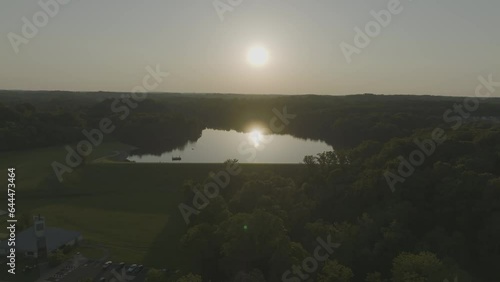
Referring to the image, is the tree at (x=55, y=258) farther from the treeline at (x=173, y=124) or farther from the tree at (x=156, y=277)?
the treeline at (x=173, y=124)

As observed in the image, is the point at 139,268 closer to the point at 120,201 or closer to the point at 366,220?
the point at 366,220

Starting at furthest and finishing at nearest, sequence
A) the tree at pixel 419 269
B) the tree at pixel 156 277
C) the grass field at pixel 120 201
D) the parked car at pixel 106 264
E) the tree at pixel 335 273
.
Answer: the grass field at pixel 120 201
the parked car at pixel 106 264
the tree at pixel 156 277
the tree at pixel 335 273
the tree at pixel 419 269

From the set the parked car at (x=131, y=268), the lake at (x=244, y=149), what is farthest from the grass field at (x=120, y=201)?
the lake at (x=244, y=149)

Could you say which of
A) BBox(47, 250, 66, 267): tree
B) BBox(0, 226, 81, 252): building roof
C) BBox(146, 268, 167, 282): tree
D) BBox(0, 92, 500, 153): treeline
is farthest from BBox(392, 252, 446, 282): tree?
BBox(0, 92, 500, 153): treeline

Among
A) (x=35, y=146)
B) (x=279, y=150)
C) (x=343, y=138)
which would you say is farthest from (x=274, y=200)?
(x=343, y=138)

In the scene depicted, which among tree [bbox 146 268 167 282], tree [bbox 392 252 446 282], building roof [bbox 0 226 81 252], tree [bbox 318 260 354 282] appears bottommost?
tree [bbox 392 252 446 282]

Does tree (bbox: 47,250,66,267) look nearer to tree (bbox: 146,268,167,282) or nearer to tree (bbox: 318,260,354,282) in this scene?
tree (bbox: 146,268,167,282)

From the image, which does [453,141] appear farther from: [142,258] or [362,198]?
[142,258]
